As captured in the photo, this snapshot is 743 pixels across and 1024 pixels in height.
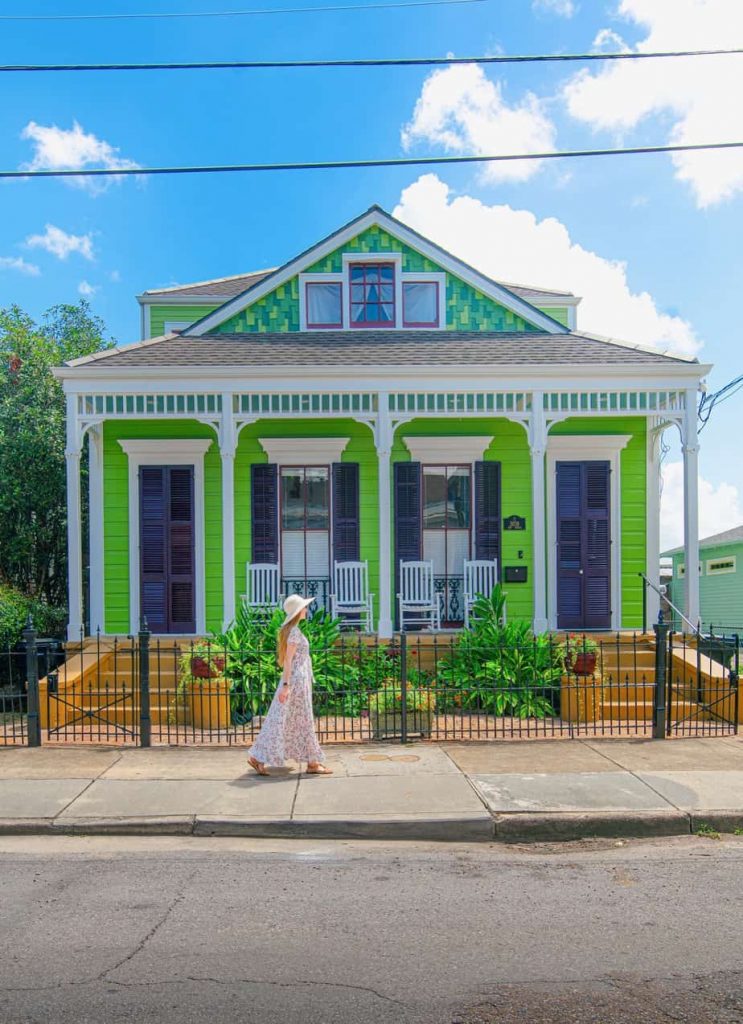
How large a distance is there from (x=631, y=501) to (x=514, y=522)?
192 cm

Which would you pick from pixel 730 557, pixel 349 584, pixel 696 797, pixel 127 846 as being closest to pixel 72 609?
pixel 349 584

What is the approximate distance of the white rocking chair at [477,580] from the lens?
43.3ft

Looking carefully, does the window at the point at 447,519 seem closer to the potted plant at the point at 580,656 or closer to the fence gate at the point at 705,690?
the potted plant at the point at 580,656

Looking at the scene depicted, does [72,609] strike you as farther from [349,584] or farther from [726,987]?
[726,987]

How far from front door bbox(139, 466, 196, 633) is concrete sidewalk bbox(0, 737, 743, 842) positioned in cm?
479

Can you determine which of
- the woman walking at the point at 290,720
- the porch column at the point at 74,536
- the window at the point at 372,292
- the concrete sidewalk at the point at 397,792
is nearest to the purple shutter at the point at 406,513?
the window at the point at 372,292

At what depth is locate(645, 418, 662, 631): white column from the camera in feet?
45.4

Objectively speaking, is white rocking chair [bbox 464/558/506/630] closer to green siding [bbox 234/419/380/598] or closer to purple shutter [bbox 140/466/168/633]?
green siding [bbox 234/419/380/598]

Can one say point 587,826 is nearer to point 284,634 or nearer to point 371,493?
point 284,634

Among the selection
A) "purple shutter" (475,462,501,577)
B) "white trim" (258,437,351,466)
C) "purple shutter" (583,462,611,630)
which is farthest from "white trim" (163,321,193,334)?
"purple shutter" (583,462,611,630)

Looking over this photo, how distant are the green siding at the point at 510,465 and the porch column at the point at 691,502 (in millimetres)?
2424

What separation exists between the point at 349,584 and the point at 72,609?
3924 mm

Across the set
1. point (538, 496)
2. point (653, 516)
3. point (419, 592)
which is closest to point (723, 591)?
point (653, 516)

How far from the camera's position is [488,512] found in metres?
13.8
